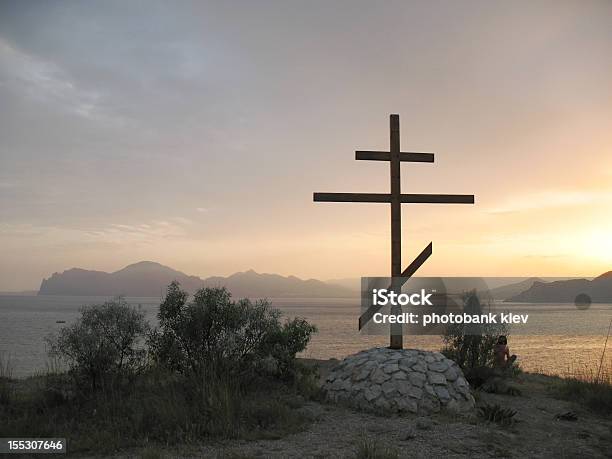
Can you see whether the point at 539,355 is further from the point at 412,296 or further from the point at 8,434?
the point at 8,434

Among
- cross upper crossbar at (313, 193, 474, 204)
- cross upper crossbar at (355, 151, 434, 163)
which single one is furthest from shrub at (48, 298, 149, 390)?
cross upper crossbar at (355, 151, 434, 163)

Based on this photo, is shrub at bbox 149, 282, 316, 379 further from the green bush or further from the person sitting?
the green bush

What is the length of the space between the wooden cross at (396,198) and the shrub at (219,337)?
2.32 meters

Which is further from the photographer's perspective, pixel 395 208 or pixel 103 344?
pixel 395 208

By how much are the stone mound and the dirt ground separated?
0.31 metres

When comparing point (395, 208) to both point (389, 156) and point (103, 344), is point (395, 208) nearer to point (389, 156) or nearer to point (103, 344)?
point (389, 156)

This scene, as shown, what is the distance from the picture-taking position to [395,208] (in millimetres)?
10406

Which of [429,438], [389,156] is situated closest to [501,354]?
[389,156]

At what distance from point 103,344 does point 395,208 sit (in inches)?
232

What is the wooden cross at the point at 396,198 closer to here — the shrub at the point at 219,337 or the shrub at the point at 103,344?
the shrub at the point at 219,337

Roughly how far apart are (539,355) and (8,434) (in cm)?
2688

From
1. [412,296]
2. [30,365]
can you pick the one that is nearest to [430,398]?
[412,296]

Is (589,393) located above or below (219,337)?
below

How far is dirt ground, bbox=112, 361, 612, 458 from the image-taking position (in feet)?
22.0
